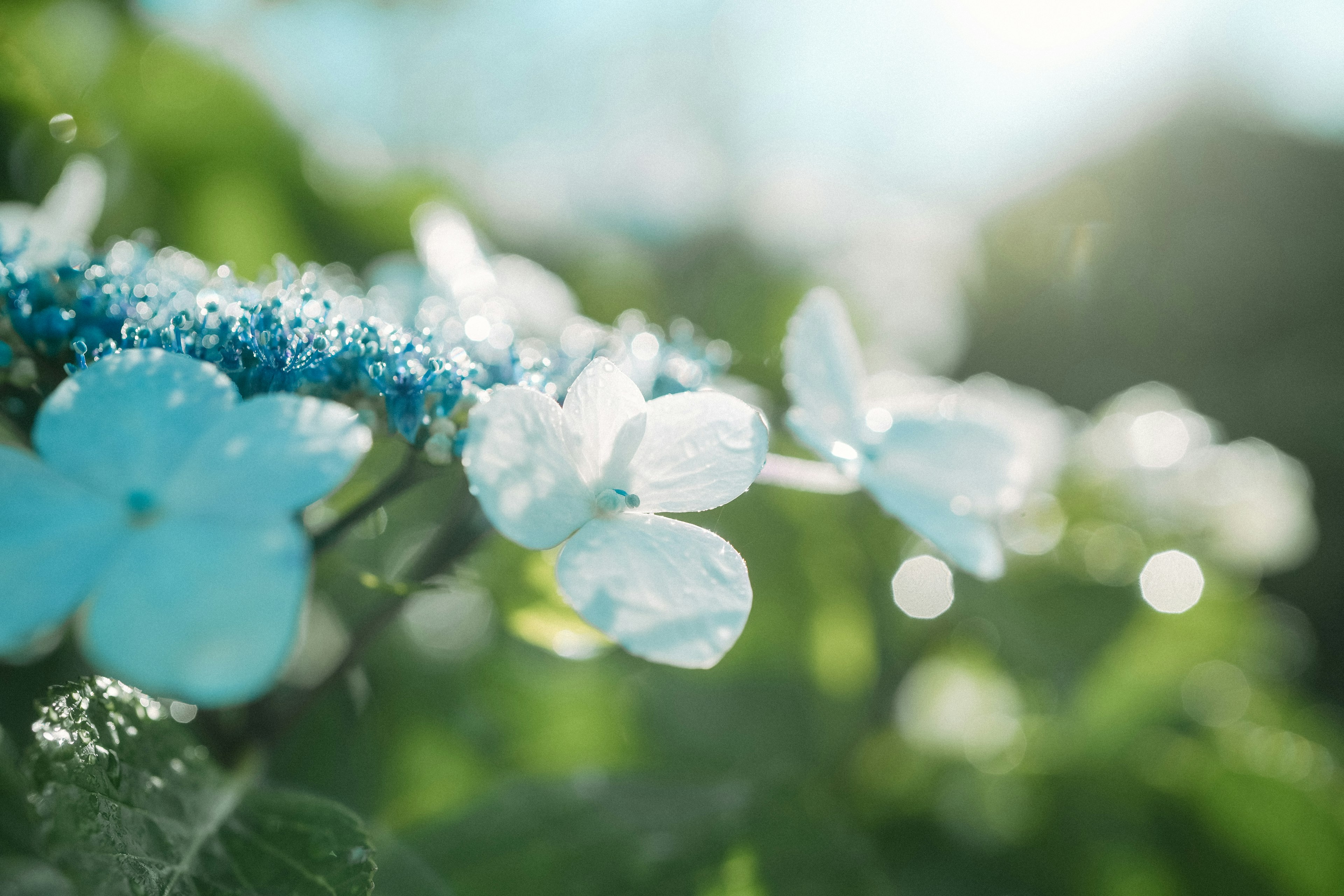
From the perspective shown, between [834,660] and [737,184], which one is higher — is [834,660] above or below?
below

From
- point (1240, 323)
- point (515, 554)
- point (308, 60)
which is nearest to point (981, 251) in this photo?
point (1240, 323)

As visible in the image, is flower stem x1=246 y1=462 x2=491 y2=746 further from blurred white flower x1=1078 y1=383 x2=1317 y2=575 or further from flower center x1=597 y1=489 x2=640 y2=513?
blurred white flower x1=1078 y1=383 x2=1317 y2=575

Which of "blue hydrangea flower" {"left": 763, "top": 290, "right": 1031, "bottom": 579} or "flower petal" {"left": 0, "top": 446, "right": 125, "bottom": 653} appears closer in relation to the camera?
"flower petal" {"left": 0, "top": 446, "right": 125, "bottom": 653}

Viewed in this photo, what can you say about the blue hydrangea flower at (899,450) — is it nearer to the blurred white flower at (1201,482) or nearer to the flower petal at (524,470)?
the flower petal at (524,470)

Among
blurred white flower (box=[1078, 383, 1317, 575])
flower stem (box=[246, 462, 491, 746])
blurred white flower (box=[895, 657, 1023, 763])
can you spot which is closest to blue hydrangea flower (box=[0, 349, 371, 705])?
flower stem (box=[246, 462, 491, 746])

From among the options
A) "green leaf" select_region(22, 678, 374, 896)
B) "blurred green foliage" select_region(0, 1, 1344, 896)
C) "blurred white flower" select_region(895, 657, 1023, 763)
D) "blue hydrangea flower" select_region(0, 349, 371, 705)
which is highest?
"blue hydrangea flower" select_region(0, 349, 371, 705)

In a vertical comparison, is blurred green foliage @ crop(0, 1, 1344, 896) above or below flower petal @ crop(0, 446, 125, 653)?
below

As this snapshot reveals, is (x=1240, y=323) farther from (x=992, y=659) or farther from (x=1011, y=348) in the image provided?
(x=992, y=659)
